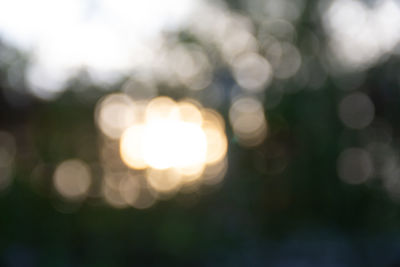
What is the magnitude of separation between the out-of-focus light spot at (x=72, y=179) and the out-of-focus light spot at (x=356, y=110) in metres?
2.28

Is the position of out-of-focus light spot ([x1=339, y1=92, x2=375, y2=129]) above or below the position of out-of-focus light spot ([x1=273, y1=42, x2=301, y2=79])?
below

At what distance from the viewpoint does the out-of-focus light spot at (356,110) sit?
3996 millimetres

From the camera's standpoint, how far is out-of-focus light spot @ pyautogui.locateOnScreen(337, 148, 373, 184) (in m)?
4.02

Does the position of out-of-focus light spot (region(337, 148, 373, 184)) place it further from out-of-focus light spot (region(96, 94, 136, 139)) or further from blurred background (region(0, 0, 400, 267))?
out-of-focus light spot (region(96, 94, 136, 139))

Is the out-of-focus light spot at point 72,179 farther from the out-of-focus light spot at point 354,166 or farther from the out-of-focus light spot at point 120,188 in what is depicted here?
the out-of-focus light spot at point 354,166

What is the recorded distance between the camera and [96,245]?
397cm

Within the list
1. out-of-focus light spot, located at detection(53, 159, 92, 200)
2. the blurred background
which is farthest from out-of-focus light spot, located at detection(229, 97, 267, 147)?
out-of-focus light spot, located at detection(53, 159, 92, 200)

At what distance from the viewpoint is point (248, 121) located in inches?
153

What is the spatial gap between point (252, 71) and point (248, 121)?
42 cm

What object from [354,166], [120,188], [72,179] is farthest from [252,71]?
[72,179]

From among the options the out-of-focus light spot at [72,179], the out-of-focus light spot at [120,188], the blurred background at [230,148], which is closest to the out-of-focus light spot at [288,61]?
the blurred background at [230,148]

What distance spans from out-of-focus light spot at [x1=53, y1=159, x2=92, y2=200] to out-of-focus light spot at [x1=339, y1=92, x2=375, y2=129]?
2283mm

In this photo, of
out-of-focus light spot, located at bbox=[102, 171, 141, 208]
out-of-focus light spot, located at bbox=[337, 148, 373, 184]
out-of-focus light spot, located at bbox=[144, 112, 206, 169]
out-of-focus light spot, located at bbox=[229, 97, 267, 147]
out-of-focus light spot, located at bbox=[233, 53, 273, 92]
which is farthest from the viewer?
out-of-focus light spot, located at bbox=[102, 171, 141, 208]

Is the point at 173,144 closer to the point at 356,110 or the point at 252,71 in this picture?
the point at 252,71
